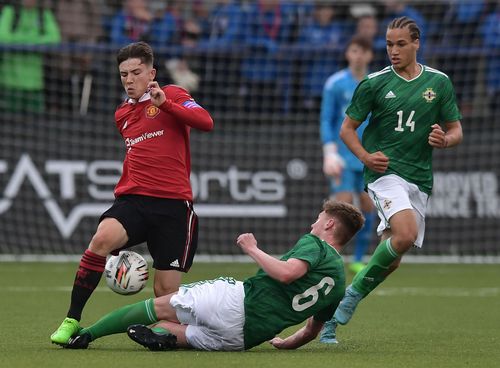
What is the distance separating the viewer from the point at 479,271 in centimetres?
1313

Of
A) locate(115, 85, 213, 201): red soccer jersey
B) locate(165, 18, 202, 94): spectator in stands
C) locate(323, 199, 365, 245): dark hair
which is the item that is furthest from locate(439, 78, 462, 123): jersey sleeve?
locate(165, 18, 202, 94): spectator in stands

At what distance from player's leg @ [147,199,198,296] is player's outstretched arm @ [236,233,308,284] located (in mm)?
1047

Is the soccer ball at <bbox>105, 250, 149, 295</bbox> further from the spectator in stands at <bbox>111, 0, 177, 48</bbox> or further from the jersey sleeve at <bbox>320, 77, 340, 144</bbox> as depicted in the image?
the spectator in stands at <bbox>111, 0, 177, 48</bbox>

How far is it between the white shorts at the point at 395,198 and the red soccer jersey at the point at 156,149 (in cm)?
130

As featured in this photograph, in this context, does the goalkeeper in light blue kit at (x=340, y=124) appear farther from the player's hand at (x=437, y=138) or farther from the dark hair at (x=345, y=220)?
the dark hair at (x=345, y=220)

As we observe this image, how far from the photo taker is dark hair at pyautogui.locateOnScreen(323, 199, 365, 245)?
6.67 meters

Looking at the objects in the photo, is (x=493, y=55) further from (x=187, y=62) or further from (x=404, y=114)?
(x=404, y=114)

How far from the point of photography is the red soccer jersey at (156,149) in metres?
7.22

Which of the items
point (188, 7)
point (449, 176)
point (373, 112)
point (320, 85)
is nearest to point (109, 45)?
point (188, 7)

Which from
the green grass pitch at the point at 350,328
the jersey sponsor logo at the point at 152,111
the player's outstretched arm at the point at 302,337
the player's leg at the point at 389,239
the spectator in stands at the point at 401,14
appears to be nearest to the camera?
the green grass pitch at the point at 350,328

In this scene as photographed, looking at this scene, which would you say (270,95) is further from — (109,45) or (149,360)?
(149,360)

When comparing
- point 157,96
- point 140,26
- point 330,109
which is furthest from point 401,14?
point 157,96

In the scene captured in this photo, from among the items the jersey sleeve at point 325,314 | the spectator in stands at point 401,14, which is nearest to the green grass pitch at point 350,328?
the jersey sleeve at point 325,314

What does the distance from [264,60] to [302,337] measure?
28.9 ft
